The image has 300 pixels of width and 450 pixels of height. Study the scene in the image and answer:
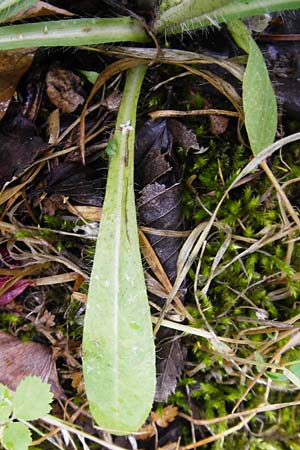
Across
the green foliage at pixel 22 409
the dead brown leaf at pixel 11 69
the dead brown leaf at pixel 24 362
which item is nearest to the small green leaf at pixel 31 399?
the green foliage at pixel 22 409

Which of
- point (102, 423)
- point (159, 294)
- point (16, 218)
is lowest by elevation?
point (102, 423)

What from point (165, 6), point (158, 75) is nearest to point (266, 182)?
point (158, 75)

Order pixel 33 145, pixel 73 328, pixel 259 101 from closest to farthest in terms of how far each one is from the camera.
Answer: pixel 259 101, pixel 33 145, pixel 73 328

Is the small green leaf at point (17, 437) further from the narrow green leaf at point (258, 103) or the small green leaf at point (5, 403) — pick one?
the narrow green leaf at point (258, 103)

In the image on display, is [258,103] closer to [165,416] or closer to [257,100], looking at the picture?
[257,100]

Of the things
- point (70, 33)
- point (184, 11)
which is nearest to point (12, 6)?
point (70, 33)

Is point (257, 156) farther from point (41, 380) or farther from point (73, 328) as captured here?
point (41, 380)
